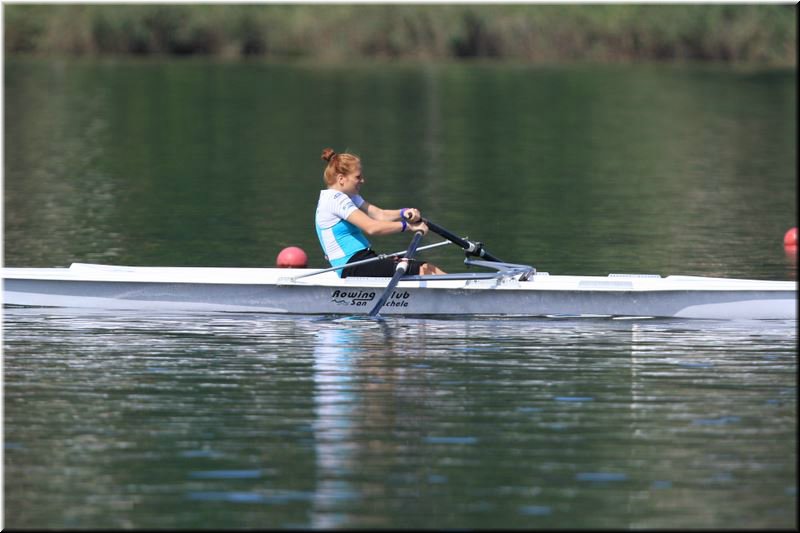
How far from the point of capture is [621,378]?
11102 mm

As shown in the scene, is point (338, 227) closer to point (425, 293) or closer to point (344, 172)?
point (344, 172)

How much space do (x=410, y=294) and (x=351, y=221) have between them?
78 centimetres

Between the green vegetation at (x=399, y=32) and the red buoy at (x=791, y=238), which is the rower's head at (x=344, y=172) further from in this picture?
the green vegetation at (x=399, y=32)

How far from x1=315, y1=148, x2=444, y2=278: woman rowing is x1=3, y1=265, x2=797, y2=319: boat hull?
0.17 metres

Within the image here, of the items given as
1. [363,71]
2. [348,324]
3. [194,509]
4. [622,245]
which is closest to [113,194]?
[622,245]

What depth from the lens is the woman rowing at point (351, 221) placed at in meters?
13.2

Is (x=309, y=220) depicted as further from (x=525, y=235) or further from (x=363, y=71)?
(x=363, y=71)

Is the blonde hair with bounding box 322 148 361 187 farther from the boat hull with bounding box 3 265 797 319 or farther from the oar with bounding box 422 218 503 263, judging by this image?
the boat hull with bounding box 3 265 797 319

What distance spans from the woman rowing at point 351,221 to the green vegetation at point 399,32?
139ft

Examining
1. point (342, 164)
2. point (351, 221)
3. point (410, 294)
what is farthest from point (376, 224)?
point (410, 294)

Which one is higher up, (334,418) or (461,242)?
(461,242)

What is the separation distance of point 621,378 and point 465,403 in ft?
4.32

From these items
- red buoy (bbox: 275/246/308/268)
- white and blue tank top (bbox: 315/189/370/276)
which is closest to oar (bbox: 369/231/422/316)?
white and blue tank top (bbox: 315/189/370/276)

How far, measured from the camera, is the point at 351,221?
13.3m
